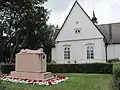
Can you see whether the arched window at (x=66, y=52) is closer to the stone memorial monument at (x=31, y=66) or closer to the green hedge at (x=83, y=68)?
the green hedge at (x=83, y=68)

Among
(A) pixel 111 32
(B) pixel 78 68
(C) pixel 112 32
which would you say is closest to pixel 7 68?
(B) pixel 78 68

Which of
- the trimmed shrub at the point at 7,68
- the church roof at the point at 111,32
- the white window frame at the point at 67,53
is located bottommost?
the trimmed shrub at the point at 7,68

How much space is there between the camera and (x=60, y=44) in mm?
42094

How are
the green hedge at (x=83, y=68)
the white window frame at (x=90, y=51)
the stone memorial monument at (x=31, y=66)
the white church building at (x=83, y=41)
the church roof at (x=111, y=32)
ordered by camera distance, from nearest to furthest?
the stone memorial monument at (x=31, y=66), the green hedge at (x=83, y=68), the white church building at (x=83, y=41), the white window frame at (x=90, y=51), the church roof at (x=111, y=32)

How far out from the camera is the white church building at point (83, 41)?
3927 cm

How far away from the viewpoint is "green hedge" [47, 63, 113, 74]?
28547 millimetres

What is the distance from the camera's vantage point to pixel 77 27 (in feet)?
134

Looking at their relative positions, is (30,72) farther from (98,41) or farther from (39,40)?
(39,40)

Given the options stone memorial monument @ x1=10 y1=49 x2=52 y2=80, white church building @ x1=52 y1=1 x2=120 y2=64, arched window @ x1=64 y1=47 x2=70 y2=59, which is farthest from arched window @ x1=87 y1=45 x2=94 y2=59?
stone memorial monument @ x1=10 y1=49 x2=52 y2=80

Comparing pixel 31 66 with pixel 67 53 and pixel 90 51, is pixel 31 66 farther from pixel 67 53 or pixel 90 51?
pixel 67 53

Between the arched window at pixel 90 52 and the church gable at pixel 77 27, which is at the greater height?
the church gable at pixel 77 27

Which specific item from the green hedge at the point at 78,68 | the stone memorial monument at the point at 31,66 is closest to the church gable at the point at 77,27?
the green hedge at the point at 78,68

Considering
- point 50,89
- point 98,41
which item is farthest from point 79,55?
point 50,89

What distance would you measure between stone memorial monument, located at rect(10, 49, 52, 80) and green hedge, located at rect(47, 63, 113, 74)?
36.5 ft
